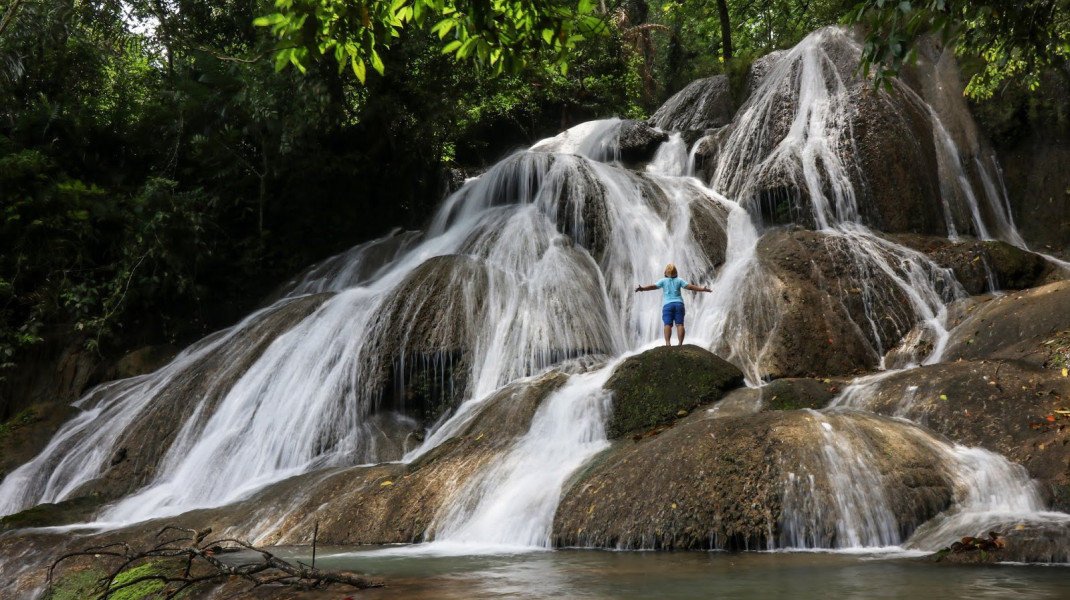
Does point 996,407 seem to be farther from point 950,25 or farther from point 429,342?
point 429,342

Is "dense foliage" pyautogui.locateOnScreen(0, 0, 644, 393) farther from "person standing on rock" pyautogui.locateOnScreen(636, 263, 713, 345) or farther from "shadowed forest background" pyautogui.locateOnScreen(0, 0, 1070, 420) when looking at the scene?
"person standing on rock" pyautogui.locateOnScreen(636, 263, 713, 345)

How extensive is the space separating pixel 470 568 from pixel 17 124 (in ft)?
48.3

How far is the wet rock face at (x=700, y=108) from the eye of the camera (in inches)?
798

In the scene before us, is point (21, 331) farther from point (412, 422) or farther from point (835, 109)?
point (835, 109)

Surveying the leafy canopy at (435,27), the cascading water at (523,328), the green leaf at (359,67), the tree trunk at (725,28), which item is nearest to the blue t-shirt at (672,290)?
the cascading water at (523,328)

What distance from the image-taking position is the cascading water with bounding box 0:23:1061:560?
9.18 meters

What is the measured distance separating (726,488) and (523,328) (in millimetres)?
5904

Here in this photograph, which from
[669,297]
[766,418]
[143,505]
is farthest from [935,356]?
[143,505]

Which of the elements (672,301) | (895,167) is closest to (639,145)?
(895,167)

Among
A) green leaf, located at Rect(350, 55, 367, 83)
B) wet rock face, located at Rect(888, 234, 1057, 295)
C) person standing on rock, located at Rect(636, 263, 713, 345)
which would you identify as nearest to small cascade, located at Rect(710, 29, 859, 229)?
wet rock face, located at Rect(888, 234, 1057, 295)

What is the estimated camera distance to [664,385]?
29.5ft

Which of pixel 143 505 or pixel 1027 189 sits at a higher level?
pixel 1027 189

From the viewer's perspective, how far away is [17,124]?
599 inches

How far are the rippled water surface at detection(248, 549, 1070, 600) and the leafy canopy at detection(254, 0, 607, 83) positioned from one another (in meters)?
2.99
